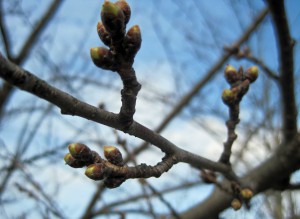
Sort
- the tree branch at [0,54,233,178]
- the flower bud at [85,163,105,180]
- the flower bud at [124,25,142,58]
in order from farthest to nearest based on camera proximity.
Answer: the flower bud at [85,163,105,180], the flower bud at [124,25,142,58], the tree branch at [0,54,233,178]

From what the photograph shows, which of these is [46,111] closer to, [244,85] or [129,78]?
[244,85]

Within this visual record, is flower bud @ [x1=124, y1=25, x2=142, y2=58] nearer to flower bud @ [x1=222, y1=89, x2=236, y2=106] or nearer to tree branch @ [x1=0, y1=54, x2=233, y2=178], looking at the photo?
tree branch @ [x1=0, y1=54, x2=233, y2=178]

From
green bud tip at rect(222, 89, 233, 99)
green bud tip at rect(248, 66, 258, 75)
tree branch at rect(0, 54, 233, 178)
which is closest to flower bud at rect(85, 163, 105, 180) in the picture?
tree branch at rect(0, 54, 233, 178)

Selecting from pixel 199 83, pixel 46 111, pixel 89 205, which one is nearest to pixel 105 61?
pixel 89 205

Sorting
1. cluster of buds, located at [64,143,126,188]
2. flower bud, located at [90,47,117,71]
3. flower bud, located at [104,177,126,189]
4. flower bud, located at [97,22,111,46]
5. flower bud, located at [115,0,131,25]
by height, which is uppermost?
flower bud, located at [115,0,131,25]

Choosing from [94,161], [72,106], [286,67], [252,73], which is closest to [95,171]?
[94,161]

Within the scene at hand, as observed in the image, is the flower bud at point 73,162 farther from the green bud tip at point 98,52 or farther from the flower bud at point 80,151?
the green bud tip at point 98,52

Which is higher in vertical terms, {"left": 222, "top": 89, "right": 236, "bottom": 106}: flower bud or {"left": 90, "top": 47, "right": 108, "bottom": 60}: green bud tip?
{"left": 222, "top": 89, "right": 236, "bottom": 106}: flower bud
